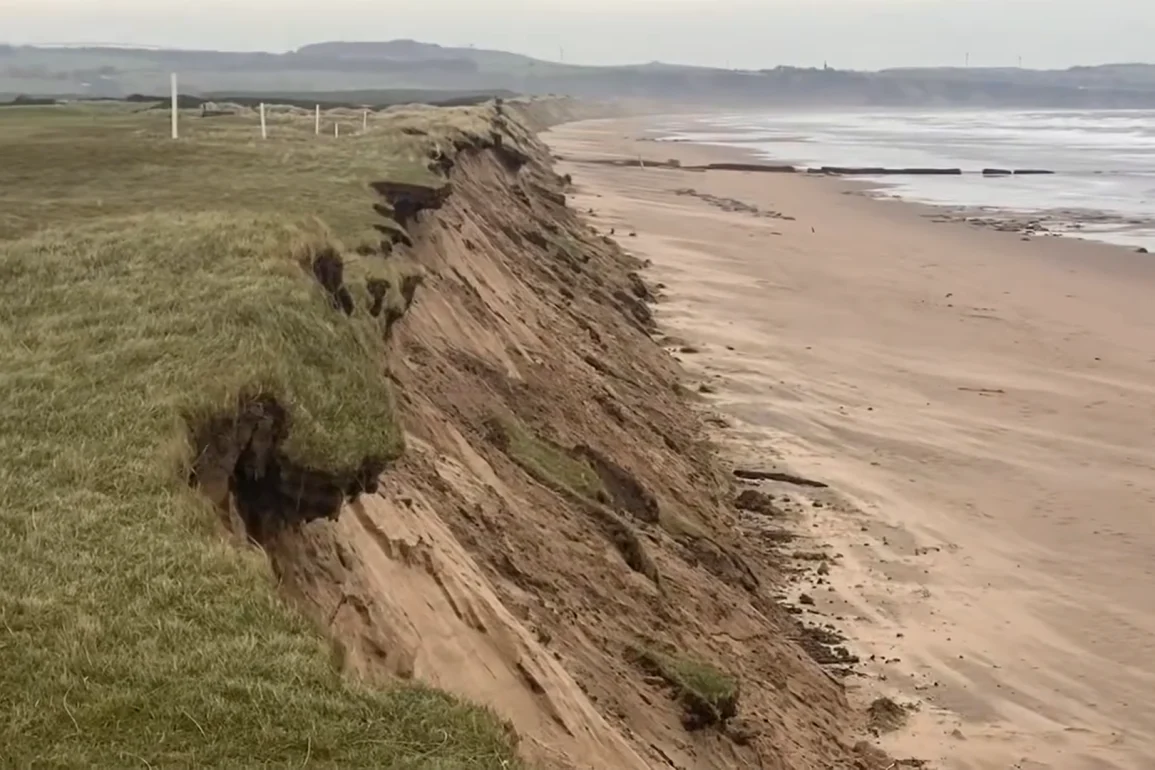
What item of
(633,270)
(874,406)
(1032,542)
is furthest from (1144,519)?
(633,270)

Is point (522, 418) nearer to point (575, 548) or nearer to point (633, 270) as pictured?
point (575, 548)

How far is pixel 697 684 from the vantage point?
9.84m

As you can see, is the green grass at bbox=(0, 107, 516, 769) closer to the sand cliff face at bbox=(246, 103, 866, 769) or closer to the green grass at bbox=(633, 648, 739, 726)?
the sand cliff face at bbox=(246, 103, 866, 769)

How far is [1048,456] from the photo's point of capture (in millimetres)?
20922

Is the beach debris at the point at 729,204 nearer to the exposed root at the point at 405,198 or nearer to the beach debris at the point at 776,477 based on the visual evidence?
the beach debris at the point at 776,477

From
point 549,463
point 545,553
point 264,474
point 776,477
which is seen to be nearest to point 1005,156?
point 776,477

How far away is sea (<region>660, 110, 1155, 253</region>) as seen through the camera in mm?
54094

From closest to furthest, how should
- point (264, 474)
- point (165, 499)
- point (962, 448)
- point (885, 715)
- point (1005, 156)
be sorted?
point (165, 499)
point (264, 474)
point (885, 715)
point (962, 448)
point (1005, 156)

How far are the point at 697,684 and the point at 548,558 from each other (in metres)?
1.86

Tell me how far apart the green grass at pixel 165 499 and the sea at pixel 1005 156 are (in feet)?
130

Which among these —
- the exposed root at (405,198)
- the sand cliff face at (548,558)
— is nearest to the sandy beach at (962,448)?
the sand cliff face at (548,558)

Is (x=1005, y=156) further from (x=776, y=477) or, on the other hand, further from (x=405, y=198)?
(x=405, y=198)

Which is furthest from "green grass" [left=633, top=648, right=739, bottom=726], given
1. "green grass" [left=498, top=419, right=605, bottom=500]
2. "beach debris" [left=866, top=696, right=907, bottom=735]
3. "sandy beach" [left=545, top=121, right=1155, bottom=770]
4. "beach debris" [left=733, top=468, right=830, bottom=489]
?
"beach debris" [left=733, top=468, right=830, bottom=489]

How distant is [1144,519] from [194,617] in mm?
15257
